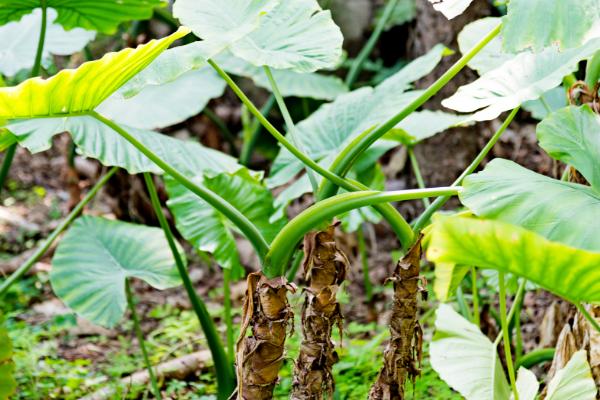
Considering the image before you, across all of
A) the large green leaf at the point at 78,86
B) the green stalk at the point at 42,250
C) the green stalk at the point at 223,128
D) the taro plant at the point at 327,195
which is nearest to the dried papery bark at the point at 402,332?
the taro plant at the point at 327,195

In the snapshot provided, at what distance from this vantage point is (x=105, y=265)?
1786mm

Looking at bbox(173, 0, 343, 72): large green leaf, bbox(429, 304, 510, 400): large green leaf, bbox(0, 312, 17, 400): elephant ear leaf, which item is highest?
bbox(173, 0, 343, 72): large green leaf

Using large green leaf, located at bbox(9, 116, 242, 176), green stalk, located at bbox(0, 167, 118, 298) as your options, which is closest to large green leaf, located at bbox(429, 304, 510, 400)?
large green leaf, located at bbox(9, 116, 242, 176)

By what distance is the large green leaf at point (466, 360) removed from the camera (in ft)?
3.93

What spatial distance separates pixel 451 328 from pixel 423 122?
2.47 ft

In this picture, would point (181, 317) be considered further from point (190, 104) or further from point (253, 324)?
point (253, 324)

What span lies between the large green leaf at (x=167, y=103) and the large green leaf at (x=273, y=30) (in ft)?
2.33

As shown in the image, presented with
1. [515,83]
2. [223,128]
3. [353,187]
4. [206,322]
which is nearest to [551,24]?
[515,83]

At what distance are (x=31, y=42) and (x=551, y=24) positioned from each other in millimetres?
1755

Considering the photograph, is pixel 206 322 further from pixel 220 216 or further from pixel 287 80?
pixel 287 80

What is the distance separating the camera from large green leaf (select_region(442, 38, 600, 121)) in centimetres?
106

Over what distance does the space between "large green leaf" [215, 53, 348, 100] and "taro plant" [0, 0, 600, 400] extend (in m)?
0.88

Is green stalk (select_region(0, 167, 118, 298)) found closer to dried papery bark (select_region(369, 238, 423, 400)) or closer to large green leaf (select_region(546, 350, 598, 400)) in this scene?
dried papery bark (select_region(369, 238, 423, 400))

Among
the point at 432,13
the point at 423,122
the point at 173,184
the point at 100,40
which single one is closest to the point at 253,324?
the point at 173,184
